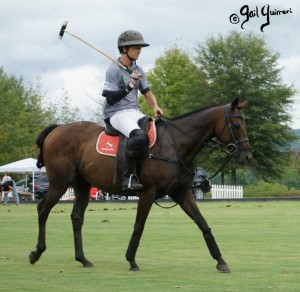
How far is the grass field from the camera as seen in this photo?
36.4 ft

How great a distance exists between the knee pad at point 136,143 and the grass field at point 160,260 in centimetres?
163

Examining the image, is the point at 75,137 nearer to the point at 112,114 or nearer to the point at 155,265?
the point at 112,114

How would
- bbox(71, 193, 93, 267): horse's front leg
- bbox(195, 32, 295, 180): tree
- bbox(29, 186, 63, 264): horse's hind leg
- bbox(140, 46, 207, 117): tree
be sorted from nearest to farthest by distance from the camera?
bbox(71, 193, 93, 267): horse's front leg
bbox(29, 186, 63, 264): horse's hind leg
bbox(195, 32, 295, 180): tree
bbox(140, 46, 207, 117): tree

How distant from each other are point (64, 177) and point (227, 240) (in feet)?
16.7

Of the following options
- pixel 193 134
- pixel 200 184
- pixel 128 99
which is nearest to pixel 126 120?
pixel 128 99

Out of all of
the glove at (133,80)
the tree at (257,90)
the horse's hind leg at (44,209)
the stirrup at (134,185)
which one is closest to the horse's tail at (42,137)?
the horse's hind leg at (44,209)

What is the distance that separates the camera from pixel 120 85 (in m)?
13.5

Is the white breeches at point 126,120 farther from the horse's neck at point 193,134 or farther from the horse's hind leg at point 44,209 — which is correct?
the horse's hind leg at point 44,209

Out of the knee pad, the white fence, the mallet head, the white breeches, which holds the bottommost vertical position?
the white fence

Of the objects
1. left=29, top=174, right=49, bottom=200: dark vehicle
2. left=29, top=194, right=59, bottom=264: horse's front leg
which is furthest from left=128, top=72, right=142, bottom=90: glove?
left=29, top=174, right=49, bottom=200: dark vehicle

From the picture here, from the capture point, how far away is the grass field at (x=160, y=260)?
1110cm

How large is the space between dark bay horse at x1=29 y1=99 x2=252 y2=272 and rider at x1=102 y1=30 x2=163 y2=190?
234mm

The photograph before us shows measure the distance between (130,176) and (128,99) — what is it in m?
1.24

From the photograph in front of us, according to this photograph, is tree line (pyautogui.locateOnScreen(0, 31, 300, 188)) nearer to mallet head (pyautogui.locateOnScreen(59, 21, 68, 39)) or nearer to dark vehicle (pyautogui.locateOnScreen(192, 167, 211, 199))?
dark vehicle (pyautogui.locateOnScreen(192, 167, 211, 199))
